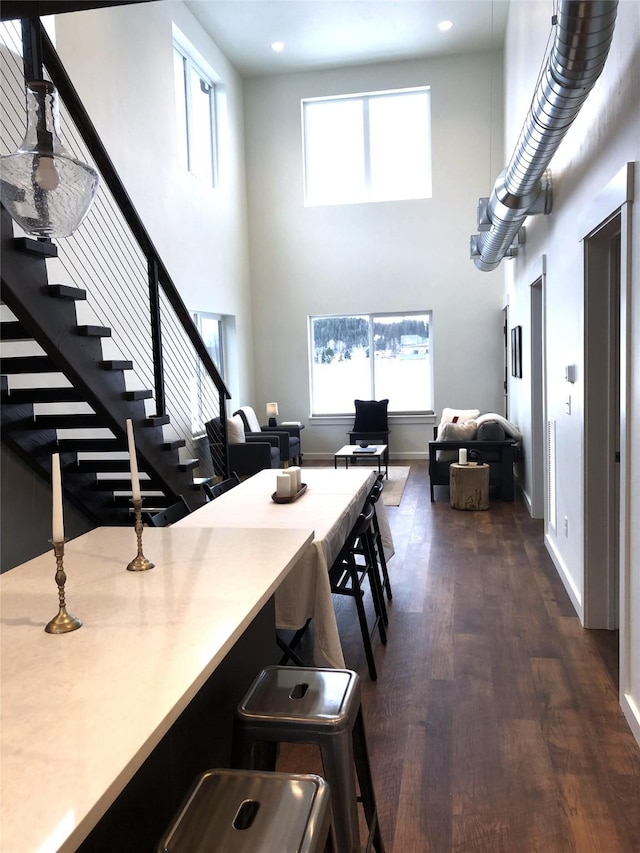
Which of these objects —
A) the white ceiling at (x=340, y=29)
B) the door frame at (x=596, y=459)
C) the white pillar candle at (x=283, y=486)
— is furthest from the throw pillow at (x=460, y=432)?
the white ceiling at (x=340, y=29)

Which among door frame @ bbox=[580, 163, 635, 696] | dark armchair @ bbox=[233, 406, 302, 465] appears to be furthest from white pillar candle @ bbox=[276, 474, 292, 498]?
dark armchair @ bbox=[233, 406, 302, 465]

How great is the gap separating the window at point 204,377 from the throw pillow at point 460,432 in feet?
8.68

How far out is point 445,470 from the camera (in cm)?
698

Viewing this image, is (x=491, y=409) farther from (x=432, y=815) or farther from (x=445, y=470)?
(x=432, y=815)

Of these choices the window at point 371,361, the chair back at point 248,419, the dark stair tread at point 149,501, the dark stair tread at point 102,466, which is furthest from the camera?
the window at point 371,361

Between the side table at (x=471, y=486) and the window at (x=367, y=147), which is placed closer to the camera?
the side table at (x=471, y=486)

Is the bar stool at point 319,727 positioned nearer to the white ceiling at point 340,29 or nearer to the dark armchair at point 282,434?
the dark armchair at point 282,434

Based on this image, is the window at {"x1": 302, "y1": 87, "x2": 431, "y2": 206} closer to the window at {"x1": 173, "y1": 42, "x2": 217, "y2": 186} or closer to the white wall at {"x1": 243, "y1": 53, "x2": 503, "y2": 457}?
the white wall at {"x1": 243, "y1": 53, "x2": 503, "y2": 457}

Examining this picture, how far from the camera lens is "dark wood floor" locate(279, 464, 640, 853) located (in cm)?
209

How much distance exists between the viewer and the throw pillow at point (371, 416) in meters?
9.38

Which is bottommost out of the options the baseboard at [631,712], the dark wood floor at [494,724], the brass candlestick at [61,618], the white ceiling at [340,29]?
the dark wood floor at [494,724]

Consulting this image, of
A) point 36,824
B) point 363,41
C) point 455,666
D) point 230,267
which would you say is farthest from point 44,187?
point 363,41

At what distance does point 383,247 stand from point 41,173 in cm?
786

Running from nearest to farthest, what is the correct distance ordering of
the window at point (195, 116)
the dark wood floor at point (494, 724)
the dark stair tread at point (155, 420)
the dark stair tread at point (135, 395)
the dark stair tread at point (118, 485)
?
the dark wood floor at point (494, 724) < the dark stair tread at point (135, 395) < the dark stair tread at point (155, 420) < the dark stair tread at point (118, 485) < the window at point (195, 116)
